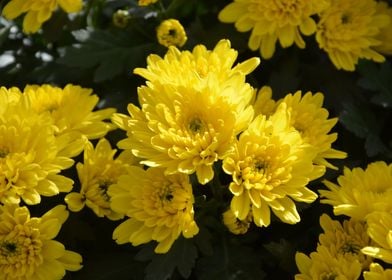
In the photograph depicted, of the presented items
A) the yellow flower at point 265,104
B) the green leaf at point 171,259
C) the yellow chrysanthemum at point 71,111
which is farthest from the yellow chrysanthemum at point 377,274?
the yellow chrysanthemum at point 71,111

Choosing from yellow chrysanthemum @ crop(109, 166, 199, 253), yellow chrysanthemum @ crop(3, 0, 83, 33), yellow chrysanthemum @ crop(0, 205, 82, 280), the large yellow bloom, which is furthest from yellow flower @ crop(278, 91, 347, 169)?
yellow chrysanthemum @ crop(3, 0, 83, 33)

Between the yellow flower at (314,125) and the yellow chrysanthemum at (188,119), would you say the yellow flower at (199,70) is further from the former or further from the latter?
the yellow flower at (314,125)

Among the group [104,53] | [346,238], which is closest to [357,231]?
[346,238]

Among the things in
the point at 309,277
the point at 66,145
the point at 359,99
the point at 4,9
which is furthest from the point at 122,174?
the point at 359,99

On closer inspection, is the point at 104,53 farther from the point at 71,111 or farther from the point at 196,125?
the point at 196,125

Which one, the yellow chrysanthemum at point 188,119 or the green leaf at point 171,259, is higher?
the yellow chrysanthemum at point 188,119

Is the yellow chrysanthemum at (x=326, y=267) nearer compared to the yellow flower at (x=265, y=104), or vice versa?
the yellow chrysanthemum at (x=326, y=267)

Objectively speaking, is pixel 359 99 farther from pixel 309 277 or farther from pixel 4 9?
pixel 4 9
